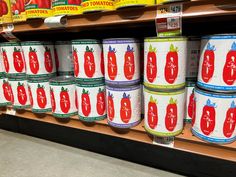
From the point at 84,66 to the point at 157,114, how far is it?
395mm

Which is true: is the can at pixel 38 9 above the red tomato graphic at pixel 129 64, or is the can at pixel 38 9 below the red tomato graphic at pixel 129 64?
above

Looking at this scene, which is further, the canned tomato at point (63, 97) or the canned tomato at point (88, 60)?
the canned tomato at point (63, 97)

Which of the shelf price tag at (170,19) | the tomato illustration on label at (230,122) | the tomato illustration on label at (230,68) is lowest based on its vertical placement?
the tomato illustration on label at (230,122)

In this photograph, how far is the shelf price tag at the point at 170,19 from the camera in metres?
0.61

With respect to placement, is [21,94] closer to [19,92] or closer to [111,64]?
[19,92]

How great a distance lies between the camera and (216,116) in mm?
659

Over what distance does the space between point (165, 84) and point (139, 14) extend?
27 centimetres

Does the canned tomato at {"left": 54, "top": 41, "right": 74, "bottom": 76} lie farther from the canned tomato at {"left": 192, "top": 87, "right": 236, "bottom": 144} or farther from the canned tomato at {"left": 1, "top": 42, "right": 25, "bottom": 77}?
the canned tomato at {"left": 192, "top": 87, "right": 236, "bottom": 144}

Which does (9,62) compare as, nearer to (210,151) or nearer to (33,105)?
(33,105)

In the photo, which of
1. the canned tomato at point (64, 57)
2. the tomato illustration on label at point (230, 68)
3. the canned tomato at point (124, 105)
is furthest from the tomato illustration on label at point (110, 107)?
the tomato illustration on label at point (230, 68)

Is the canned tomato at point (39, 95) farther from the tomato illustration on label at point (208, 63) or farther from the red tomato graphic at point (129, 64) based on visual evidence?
the tomato illustration on label at point (208, 63)

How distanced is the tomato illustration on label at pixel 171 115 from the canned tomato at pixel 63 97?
0.51 meters

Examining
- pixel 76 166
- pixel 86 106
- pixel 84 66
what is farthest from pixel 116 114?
pixel 76 166

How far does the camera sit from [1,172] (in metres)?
0.93
